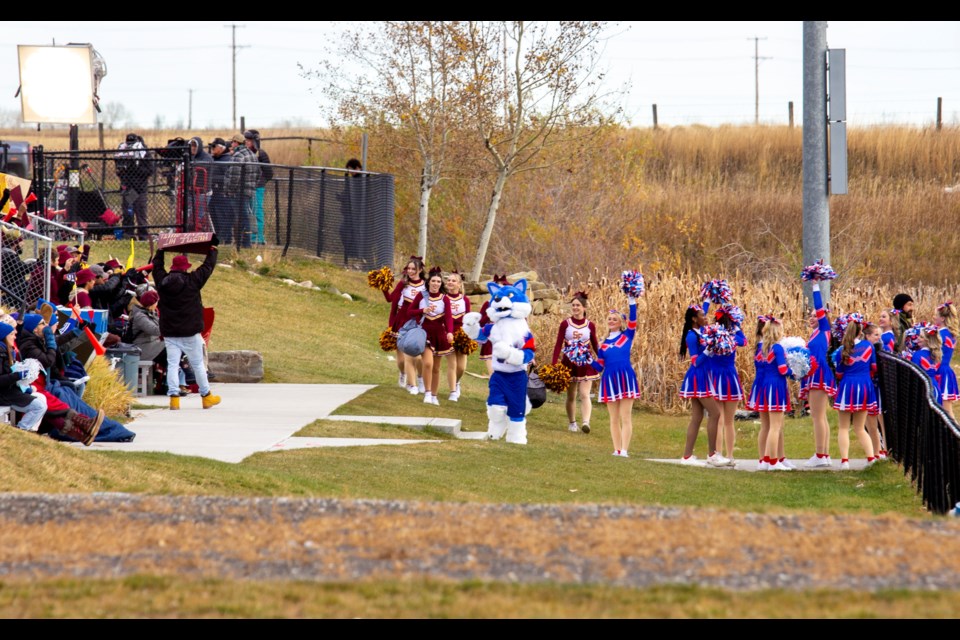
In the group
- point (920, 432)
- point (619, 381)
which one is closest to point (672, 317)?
point (619, 381)

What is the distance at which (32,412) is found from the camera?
12.0 meters

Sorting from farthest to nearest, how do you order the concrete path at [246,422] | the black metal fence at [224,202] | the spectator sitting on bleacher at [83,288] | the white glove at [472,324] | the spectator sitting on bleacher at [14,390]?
the black metal fence at [224,202]
the spectator sitting on bleacher at [83,288]
the white glove at [472,324]
the concrete path at [246,422]
the spectator sitting on bleacher at [14,390]

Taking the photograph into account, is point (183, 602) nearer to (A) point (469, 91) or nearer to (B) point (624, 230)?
(A) point (469, 91)

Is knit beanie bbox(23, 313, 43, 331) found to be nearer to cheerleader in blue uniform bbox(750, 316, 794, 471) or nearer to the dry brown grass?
cheerleader in blue uniform bbox(750, 316, 794, 471)

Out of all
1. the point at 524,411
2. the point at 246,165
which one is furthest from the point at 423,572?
the point at 246,165

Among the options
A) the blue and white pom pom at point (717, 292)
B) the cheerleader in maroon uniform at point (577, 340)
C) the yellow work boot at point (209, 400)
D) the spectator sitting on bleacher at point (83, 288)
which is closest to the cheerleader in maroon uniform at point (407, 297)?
the cheerleader in maroon uniform at point (577, 340)

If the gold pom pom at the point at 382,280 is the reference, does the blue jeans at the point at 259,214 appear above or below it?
above

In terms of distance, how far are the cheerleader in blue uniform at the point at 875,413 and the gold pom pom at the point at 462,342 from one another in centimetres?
495

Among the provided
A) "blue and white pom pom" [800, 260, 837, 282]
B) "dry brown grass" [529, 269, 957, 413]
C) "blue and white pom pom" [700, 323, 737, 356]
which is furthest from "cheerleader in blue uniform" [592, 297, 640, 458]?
"dry brown grass" [529, 269, 957, 413]

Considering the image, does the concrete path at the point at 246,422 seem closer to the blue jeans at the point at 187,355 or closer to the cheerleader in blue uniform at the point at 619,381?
the blue jeans at the point at 187,355

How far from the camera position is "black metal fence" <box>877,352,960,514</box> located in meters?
10.8

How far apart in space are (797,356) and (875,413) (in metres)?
1.27

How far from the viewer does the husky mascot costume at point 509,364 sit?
14406 millimetres

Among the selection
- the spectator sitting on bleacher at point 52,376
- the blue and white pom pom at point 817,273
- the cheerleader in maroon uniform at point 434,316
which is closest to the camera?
the spectator sitting on bleacher at point 52,376
